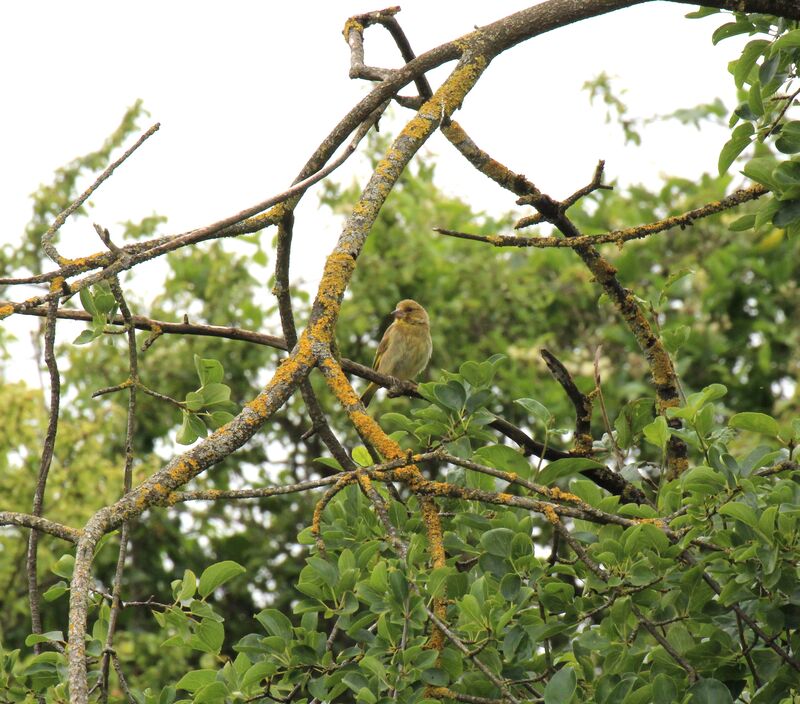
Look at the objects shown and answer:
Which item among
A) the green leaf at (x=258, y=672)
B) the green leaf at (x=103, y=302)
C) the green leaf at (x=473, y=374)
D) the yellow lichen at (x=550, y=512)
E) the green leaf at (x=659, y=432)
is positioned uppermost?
the green leaf at (x=103, y=302)

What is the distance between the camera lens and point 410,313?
6.98 meters

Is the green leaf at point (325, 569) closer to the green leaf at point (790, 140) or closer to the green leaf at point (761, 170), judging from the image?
the green leaf at point (761, 170)

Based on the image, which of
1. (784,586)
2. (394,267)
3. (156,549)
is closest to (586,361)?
(394,267)

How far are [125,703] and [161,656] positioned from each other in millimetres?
4475

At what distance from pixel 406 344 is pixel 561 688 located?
15.9 ft

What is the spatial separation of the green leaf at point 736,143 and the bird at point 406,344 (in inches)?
157

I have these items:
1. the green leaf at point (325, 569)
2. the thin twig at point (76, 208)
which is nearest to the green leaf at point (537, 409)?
the green leaf at point (325, 569)

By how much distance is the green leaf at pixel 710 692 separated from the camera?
87.7 inches

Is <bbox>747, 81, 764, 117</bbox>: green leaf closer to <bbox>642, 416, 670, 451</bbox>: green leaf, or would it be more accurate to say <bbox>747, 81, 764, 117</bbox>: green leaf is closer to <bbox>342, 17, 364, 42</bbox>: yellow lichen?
<bbox>642, 416, 670, 451</bbox>: green leaf

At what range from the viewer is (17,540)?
6949 mm

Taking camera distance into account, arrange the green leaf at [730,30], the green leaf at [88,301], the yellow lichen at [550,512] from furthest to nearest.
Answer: the green leaf at [730,30]
the green leaf at [88,301]
the yellow lichen at [550,512]

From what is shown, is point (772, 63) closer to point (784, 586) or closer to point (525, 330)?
point (784, 586)

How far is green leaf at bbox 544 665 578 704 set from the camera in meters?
2.06

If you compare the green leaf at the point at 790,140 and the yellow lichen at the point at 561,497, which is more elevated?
the green leaf at the point at 790,140
